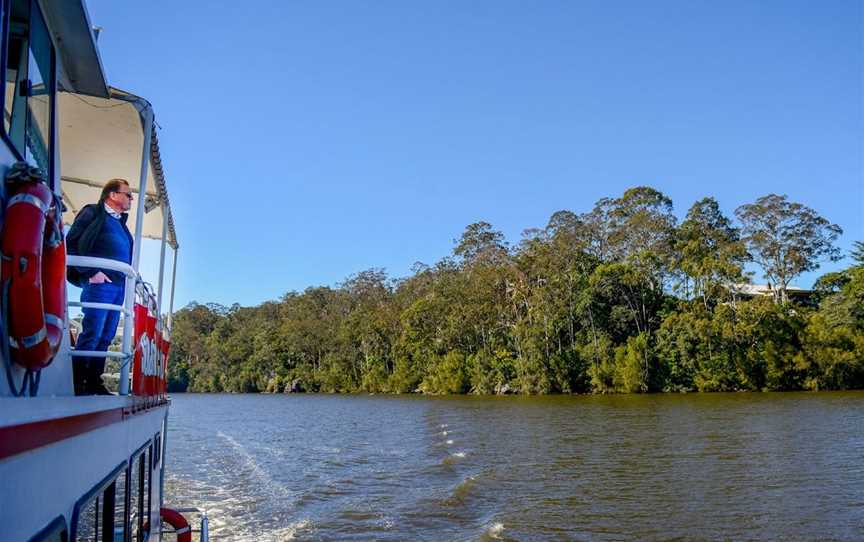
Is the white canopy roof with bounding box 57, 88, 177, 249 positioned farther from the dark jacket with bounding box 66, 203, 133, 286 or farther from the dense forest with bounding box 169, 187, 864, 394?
the dense forest with bounding box 169, 187, 864, 394

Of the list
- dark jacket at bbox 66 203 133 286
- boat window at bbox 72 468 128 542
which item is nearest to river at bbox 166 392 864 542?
boat window at bbox 72 468 128 542

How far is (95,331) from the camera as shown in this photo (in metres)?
4.64

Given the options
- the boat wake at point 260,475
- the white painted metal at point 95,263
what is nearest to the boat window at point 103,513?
the white painted metal at point 95,263

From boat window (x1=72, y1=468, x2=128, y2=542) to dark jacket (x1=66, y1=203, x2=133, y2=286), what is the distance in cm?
140

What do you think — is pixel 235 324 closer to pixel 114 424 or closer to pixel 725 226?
pixel 725 226

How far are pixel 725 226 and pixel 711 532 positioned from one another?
2495 inches

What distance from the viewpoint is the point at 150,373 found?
636cm

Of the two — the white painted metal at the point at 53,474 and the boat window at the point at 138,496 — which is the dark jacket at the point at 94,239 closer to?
the white painted metal at the point at 53,474

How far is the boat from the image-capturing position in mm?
2549

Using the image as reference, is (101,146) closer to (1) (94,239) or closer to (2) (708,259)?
(1) (94,239)

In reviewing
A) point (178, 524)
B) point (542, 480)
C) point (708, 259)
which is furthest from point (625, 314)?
point (178, 524)

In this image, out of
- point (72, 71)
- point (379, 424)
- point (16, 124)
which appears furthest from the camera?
point (379, 424)

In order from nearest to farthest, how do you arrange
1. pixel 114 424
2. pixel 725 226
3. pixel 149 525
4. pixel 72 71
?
pixel 114 424
pixel 72 71
pixel 149 525
pixel 725 226

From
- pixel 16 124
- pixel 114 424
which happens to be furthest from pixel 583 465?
pixel 16 124
